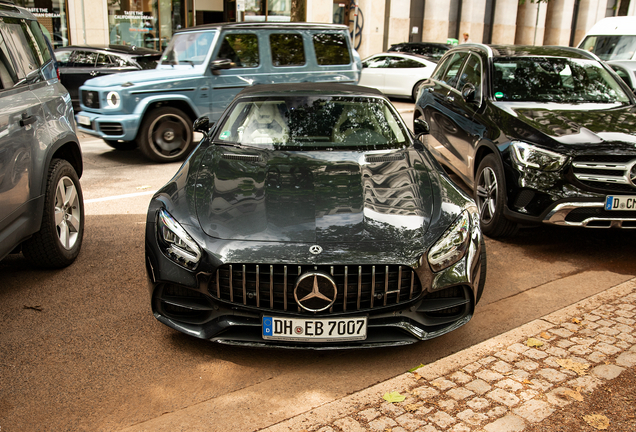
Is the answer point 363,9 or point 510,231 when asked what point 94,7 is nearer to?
point 363,9

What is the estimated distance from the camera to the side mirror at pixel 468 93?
20.7ft

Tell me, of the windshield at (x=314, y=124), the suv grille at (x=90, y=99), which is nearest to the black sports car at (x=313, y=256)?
the windshield at (x=314, y=124)

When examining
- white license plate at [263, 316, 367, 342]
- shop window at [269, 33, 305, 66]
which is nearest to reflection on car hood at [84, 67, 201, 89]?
shop window at [269, 33, 305, 66]

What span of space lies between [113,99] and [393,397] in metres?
7.06

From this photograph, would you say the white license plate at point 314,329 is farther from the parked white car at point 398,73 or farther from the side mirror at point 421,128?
the parked white car at point 398,73

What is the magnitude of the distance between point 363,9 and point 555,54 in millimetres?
20603

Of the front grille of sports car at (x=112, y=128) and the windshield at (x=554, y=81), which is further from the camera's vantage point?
the front grille of sports car at (x=112, y=128)

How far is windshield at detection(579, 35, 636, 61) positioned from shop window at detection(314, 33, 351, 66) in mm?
7054

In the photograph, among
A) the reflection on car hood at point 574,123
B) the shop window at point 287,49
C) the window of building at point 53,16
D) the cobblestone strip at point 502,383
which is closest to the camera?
the cobblestone strip at point 502,383

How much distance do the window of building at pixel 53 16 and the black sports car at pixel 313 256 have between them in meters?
15.4

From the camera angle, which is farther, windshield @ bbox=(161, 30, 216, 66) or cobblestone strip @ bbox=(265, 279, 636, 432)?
windshield @ bbox=(161, 30, 216, 66)

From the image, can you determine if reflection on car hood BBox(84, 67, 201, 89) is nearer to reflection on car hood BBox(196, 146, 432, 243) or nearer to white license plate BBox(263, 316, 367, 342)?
reflection on car hood BBox(196, 146, 432, 243)

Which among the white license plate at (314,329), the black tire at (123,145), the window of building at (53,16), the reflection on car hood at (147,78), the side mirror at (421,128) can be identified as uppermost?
the window of building at (53,16)

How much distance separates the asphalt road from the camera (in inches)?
121
